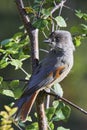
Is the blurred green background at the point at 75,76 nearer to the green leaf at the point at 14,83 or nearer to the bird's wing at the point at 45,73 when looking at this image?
the bird's wing at the point at 45,73

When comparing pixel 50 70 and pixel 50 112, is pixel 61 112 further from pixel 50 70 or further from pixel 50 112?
pixel 50 70

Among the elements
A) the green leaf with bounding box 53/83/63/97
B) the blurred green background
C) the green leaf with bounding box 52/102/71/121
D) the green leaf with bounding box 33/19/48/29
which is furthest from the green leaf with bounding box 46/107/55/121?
the blurred green background

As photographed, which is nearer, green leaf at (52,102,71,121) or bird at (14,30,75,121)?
Result: green leaf at (52,102,71,121)

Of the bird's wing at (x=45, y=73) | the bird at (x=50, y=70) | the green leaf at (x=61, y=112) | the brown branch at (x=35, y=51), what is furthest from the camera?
the bird's wing at (x=45, y=73)

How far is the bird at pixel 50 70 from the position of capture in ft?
9.26

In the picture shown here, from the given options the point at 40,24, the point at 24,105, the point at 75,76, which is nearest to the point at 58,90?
the point at 24,105

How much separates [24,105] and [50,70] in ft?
1.26

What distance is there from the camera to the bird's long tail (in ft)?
8.95

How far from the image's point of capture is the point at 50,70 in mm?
3234

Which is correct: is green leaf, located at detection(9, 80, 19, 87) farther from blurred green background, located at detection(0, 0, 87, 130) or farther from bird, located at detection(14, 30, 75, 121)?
blurred green background, located at detection(0, 0, 87, 130)


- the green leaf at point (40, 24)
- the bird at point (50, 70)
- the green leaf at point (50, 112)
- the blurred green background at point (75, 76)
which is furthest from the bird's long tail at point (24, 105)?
the blurred green background at point (75, 76)

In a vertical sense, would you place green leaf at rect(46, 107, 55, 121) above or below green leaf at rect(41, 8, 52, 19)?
below

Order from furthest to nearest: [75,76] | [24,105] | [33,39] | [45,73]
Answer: [75,76] → [45,73] → [24,105] → [33,39]

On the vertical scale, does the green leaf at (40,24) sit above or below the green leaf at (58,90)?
above
